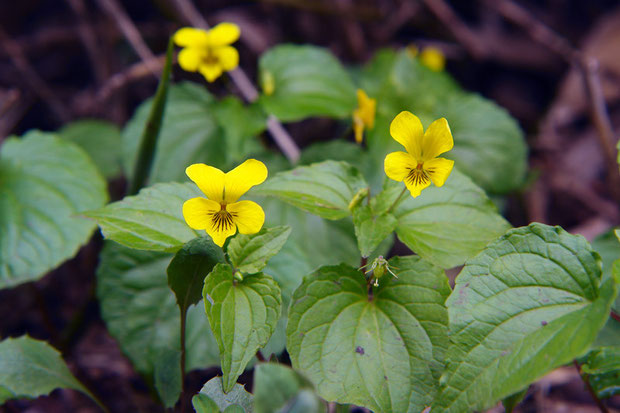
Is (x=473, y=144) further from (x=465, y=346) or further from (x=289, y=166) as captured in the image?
(x=465, y=346)

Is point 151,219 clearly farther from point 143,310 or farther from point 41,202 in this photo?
point 41,202

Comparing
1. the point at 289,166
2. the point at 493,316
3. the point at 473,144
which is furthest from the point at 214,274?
the point at 473,144

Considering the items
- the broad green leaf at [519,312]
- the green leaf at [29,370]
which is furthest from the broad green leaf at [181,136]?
the broad green leaf at [519,312]

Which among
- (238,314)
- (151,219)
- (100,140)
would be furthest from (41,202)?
(238,314)

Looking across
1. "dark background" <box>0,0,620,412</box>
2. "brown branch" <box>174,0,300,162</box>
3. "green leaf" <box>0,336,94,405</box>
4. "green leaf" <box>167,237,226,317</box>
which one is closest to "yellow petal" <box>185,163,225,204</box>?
"green leaf" <box>167,237,226,317</box>

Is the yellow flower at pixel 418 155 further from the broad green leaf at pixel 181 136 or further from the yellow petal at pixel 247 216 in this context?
the broad green leaf at pixel 181 136
